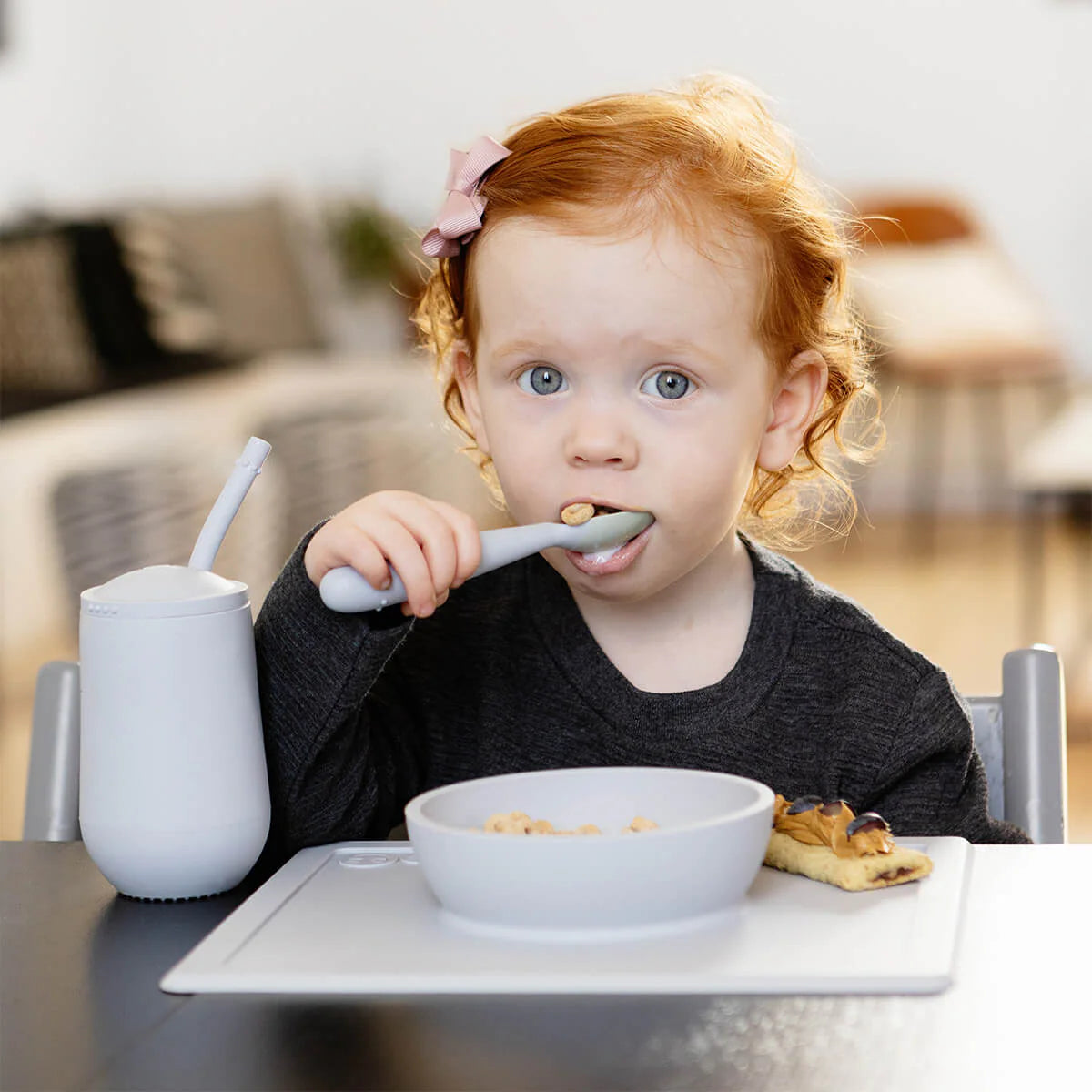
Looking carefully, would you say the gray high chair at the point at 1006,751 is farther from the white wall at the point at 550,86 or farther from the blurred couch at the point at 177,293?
the white wall at the point at 550,86

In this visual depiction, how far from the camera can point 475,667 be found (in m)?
1.03

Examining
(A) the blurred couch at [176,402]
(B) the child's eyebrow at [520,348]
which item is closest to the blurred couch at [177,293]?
(A) the blurred couch at [176,402]

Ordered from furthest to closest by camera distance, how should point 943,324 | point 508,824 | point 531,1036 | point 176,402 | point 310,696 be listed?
1. point 943,324
2. point 176,402
3. point 310,696
4. point 508,824
5. point 531,1036

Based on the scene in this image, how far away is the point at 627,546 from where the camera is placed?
900 mm

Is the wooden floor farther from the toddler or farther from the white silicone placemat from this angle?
the white silicone placemat

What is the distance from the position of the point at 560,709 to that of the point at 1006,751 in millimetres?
263

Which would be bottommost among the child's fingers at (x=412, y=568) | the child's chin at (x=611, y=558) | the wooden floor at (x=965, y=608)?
the wooden floor at (x=965, y=608)

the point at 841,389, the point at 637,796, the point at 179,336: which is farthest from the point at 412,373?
the point at 637,796

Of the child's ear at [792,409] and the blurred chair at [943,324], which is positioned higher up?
the child's ear at [792,409]

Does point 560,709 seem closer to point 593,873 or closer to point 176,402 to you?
point 593,873

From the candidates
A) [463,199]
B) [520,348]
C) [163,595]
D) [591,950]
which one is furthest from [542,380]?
[591,950]

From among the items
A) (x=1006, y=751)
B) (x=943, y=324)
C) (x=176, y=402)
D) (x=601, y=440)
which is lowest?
(x=943, y=324)

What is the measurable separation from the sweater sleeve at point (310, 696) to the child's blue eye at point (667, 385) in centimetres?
20

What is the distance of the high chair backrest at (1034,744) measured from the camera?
940 millimetres
